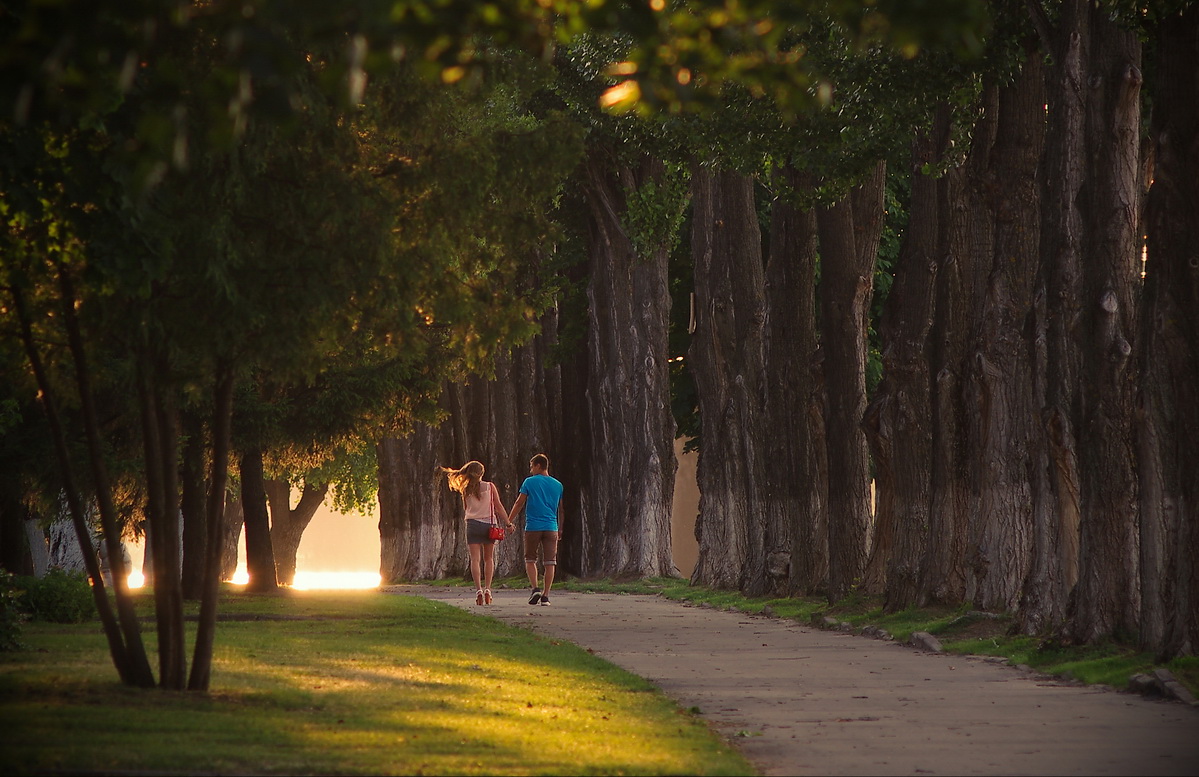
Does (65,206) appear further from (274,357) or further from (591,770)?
(591,770)

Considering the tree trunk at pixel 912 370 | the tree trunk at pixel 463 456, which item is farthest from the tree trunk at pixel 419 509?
the tree trunk at pixel 912 370

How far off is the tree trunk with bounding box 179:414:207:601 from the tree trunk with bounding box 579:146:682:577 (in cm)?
1201

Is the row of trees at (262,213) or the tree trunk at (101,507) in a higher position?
the row of trees at (262,213)

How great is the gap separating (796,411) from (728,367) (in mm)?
5424

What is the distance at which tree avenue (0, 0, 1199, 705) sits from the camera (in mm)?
6840

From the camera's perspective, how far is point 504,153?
493 inches

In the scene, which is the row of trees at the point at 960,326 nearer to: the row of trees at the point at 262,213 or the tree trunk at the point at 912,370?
the tree trunk at the point at 912,370

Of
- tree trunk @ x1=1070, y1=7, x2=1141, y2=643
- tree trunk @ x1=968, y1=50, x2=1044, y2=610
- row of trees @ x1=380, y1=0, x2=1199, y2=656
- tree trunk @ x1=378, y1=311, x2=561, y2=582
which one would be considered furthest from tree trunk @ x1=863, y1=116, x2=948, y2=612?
tree trunk @ x1=378, y1=311, x2=561, y2=582

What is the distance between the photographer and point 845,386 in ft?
74.7

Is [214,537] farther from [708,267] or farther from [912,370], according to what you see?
[708,267]

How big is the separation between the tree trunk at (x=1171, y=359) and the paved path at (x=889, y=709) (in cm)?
123

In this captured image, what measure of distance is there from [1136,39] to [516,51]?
546 centimetres

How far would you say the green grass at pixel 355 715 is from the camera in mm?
8117

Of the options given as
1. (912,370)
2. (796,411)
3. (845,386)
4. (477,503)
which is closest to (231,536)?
(477,503)
